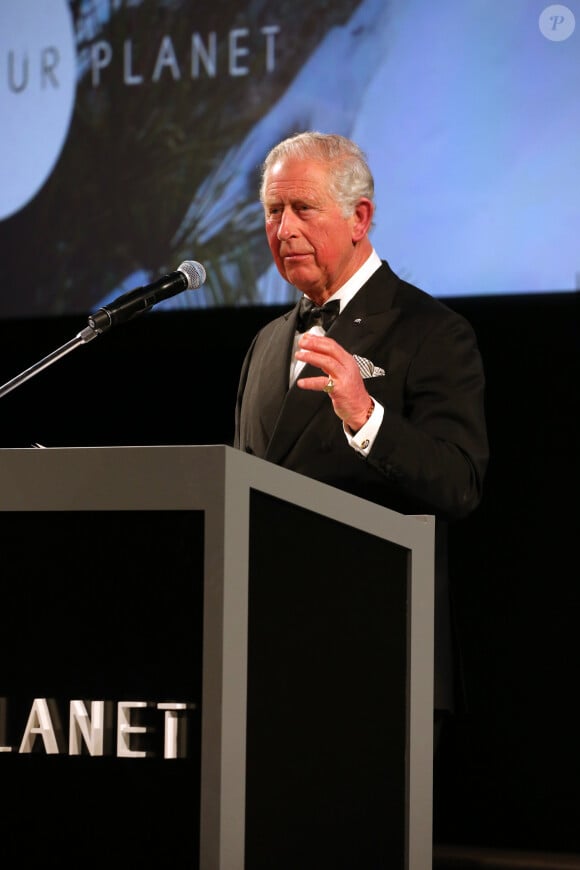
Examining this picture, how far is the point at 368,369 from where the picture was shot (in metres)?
2.02

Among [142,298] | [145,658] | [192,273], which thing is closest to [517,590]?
[192,273]

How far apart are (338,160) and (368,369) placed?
37 cm

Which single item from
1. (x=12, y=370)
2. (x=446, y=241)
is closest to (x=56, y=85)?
(x=12, y=370)

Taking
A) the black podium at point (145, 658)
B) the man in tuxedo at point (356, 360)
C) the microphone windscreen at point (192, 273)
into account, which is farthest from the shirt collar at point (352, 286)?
the black podium at point (145, 658)

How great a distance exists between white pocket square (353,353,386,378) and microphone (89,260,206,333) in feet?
1.23

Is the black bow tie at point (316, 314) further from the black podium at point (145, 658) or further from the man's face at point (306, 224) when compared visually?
the black podium at point (145, 658)

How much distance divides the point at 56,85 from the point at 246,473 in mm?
2696

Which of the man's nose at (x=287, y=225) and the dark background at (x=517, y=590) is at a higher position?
the man's nose at (x=287, y=225)

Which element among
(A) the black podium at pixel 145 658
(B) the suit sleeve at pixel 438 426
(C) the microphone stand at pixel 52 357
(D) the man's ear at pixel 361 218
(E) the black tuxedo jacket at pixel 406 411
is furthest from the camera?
(D) the man's ear at pixel 361 218

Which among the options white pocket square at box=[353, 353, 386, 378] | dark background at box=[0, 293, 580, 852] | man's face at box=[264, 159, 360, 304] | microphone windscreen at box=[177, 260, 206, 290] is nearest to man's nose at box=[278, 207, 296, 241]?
man's face at box=[264, 159, 360, 304]

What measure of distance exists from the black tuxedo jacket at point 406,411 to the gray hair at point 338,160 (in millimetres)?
146

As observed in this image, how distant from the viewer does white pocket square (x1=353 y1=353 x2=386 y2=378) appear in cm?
202

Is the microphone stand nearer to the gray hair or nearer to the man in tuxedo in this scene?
the man in tuxedo

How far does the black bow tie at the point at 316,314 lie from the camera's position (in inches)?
85.7
